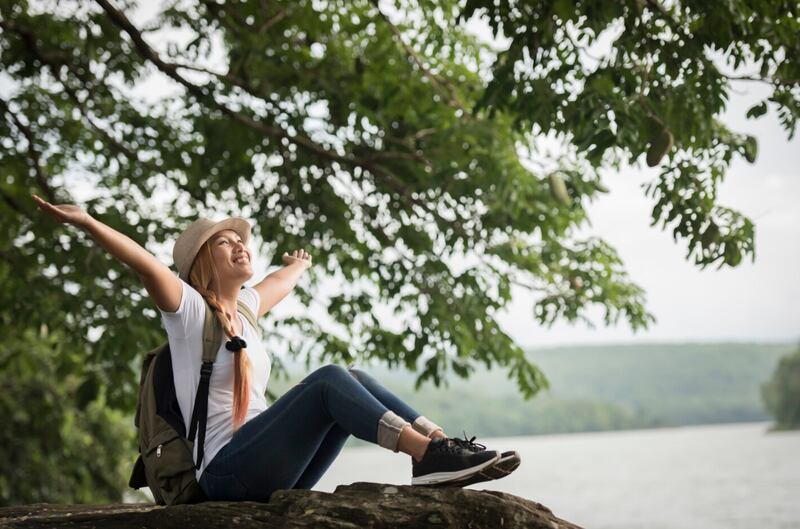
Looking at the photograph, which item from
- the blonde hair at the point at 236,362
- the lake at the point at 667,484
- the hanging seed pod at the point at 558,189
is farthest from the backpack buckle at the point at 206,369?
the lake at the point at 667,484

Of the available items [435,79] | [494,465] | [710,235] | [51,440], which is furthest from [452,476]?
[51,440]

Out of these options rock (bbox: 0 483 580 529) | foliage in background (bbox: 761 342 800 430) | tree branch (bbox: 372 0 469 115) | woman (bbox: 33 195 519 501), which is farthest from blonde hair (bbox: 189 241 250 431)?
foliage in background (bbox: 761 342 800 430)

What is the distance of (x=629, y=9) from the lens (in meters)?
5.23

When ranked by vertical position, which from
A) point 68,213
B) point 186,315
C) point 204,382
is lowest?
point 204,382

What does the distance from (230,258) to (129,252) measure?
0.65 m

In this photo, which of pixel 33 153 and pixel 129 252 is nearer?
pixel 129 252

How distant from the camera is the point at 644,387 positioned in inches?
4252

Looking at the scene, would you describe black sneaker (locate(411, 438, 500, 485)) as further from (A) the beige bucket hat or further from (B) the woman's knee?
(A) the beige bucket hat

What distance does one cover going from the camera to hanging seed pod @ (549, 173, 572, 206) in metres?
7.35

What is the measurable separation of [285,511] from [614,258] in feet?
17.4

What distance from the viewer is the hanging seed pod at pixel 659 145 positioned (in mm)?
5434

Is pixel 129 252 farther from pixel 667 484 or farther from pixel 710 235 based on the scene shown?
pixel 667 484

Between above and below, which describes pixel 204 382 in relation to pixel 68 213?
below

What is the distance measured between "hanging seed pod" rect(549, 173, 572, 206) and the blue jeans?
3773 mm
